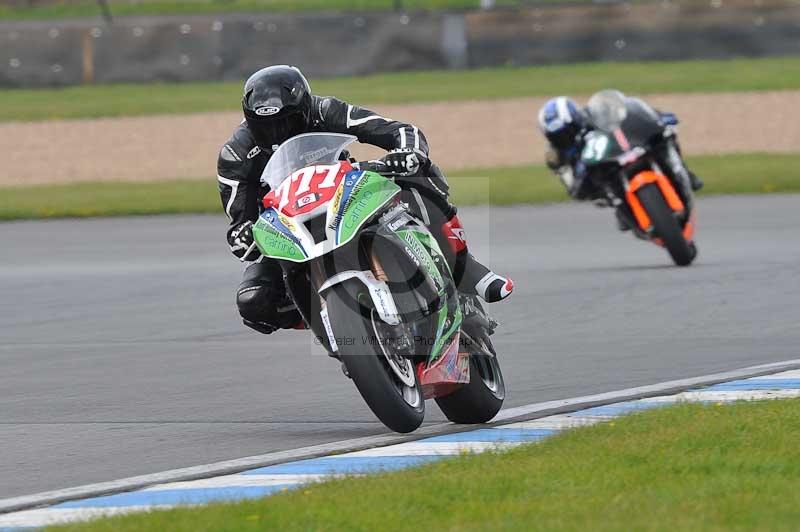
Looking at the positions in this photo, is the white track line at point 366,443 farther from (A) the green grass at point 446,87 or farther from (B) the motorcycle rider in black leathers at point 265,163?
(A) the green grass at point 446,87

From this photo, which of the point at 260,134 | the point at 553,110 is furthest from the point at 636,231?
the point at 260,134

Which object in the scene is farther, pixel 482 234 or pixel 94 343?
pixel 482 234

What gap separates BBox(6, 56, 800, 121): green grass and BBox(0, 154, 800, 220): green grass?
19.8 ft

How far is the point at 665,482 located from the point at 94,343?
18.7 ft

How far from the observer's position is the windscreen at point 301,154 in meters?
7.11

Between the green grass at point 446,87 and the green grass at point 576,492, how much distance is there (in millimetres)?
21663

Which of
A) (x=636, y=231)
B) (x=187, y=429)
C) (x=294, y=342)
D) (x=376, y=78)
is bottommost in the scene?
(x=376, y=78)

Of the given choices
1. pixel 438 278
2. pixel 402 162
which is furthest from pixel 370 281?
pixel 402 162

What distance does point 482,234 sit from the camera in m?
12.3

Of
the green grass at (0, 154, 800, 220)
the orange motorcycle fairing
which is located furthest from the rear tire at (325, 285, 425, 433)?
the green grass at (0, 154, 800, 220)

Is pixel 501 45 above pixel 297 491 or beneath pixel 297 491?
beneath

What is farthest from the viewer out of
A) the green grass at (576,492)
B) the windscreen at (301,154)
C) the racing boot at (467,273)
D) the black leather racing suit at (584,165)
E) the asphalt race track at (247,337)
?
the black leather racing suit at (584,165)

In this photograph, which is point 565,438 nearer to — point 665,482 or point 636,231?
point 665,482

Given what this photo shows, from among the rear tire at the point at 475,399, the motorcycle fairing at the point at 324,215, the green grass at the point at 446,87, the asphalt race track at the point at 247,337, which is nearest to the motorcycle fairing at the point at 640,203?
the asphalt race track at the point at 247,337
